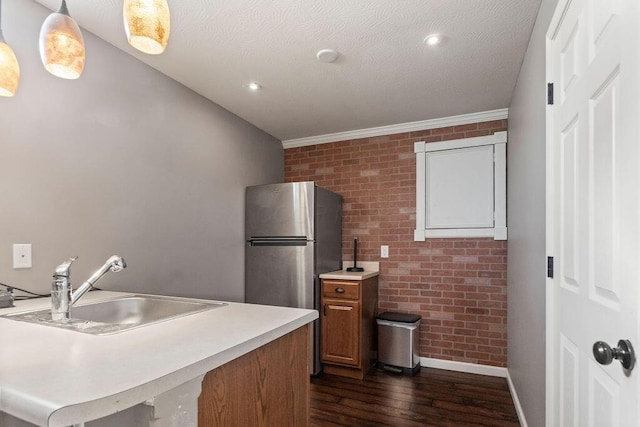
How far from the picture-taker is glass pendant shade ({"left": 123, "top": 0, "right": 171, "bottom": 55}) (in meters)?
0.97

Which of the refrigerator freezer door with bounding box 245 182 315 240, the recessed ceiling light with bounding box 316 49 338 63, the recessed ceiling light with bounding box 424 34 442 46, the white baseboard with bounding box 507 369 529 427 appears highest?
the recessed ceiling light with bounding box 424 34 442 46

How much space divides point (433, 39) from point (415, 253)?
6.53 feet

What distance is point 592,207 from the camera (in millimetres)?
1025

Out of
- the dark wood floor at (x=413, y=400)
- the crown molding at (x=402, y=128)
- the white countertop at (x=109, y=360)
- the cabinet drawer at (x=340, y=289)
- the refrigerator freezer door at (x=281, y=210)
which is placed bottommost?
the dark wood floor at (x=413, y=400)

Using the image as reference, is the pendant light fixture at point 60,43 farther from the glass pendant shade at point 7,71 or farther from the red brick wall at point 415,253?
the red brick wall at point 415,253

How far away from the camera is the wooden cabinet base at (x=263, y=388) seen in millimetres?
949

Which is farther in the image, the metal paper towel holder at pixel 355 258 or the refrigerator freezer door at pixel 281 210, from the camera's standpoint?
the metal paper towel holder at pixel 355 258

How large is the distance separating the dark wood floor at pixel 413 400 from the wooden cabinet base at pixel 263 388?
117cm

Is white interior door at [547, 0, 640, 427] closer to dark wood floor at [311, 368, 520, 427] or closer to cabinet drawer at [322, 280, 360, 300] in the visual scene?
dark wood floor at [311, 368, 520, 427]

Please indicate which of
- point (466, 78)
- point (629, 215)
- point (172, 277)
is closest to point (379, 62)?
point (466, 78)

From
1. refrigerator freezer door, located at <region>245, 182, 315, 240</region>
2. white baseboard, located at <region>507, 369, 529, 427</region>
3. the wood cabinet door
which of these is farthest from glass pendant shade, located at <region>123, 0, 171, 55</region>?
white baseboard, located at <region>507, 369, 529, 427</region>

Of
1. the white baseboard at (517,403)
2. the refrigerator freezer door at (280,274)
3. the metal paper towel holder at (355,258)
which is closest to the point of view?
the white baseboard at (517,403)

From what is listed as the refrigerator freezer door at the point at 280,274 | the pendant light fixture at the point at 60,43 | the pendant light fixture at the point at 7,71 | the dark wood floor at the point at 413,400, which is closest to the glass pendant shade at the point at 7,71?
the pendant light fixture at the point at 7,71

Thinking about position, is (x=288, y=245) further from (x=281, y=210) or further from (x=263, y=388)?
(x=263, y=388)
